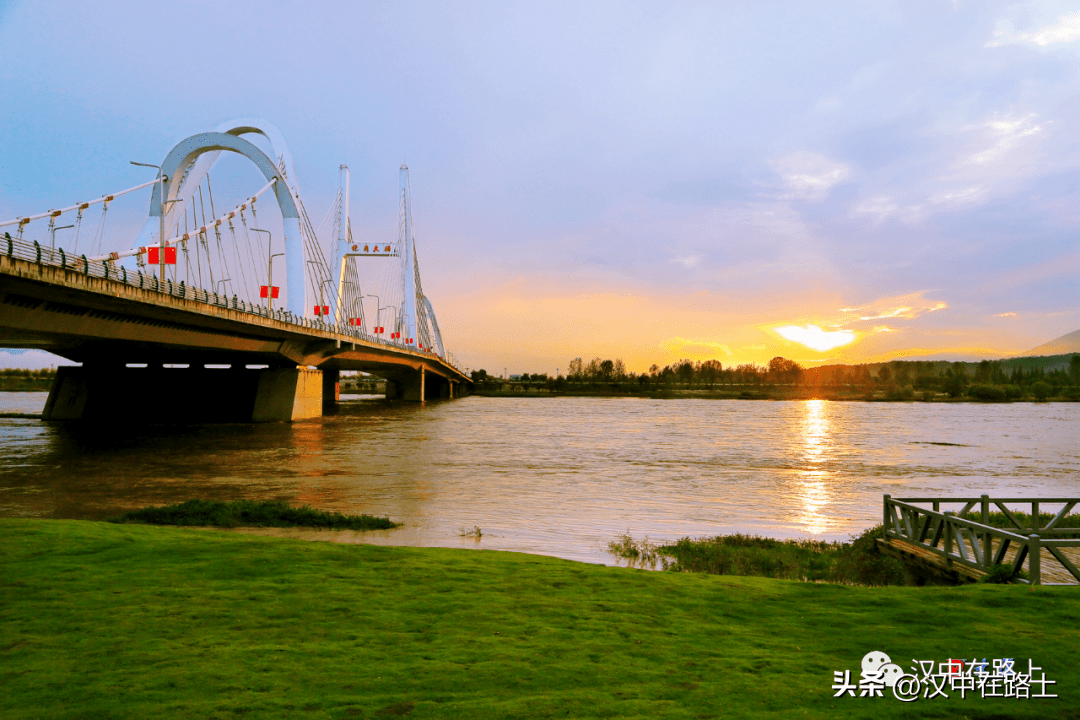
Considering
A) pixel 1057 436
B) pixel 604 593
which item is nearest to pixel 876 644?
pixel 604 593

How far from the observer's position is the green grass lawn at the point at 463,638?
195 inches

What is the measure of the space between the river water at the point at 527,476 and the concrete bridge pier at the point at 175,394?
4.46 meters

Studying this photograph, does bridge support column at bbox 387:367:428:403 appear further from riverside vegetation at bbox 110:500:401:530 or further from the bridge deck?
riverside vegetation at bbox 110:500:401:530

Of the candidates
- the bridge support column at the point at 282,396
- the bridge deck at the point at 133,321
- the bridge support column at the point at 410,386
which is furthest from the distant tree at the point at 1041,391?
the bridge support column at the point at 282,396

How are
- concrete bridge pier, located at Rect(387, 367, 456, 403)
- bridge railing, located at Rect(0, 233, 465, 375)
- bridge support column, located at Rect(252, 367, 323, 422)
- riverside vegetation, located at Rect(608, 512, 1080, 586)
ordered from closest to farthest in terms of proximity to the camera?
riverside vegetation, located at Rect(608, 512, 1080, 586)
bridge railing, located at Rect(0, 233, 465, 375)
bridge support column, located at Rect(252, 367, 323, 422)
concrete bridge pier, located at Rect(387, 367, 456, 403)

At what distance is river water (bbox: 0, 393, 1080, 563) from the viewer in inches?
736

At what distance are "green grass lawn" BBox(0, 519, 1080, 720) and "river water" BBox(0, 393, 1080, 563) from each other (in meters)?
5.43

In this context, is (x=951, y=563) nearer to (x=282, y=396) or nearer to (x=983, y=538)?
(x=983, y=538)

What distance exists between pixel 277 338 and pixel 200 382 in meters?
10.9

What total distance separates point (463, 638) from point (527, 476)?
23.1 meters

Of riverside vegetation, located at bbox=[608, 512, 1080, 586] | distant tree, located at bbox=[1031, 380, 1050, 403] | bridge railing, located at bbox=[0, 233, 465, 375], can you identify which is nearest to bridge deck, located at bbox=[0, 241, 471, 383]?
bridge railing, located at bbox=[0, 233, 465, 375]

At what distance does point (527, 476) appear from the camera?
29.4 meters

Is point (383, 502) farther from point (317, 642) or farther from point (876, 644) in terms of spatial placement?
point (876, 644)

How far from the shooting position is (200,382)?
204 ft
